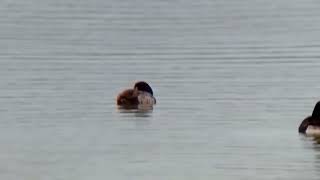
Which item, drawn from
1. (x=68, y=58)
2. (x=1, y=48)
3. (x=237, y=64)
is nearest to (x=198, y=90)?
(x=237, y=64)

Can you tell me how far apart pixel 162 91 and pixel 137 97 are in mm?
936

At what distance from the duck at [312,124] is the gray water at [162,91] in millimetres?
178

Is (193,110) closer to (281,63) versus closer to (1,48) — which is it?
(281,63)

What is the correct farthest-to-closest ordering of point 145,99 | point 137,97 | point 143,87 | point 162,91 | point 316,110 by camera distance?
1. point 162,91
2. point 143,87
3. point 137,97
4. point 145,99
5. point 316,110

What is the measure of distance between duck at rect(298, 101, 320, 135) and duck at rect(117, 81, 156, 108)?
3.74 m

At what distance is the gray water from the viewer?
2541 centimetres

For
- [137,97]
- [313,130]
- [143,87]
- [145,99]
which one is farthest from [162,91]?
[313,130]

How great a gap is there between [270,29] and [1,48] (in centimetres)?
617

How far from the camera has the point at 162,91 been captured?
33000 millimetres

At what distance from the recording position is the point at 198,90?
106 ft

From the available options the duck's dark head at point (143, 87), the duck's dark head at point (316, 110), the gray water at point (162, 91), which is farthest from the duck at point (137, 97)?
the duck's dark head at point (316, 110)

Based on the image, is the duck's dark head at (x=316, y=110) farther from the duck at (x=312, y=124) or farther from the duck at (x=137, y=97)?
the duck at (x=137, y=97)

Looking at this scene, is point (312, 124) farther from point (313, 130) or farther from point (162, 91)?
point (162, 91)

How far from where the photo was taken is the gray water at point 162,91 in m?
25.4
